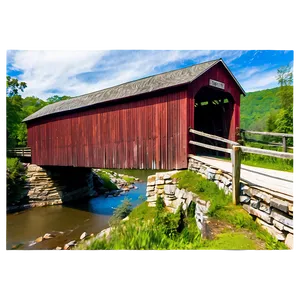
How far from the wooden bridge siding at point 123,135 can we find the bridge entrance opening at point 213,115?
0.74 m

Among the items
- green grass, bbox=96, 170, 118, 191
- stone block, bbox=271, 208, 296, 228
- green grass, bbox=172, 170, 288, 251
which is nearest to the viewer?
stone block, bbox=271, 208, 296, 228

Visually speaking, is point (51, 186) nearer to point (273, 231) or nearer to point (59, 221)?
point (59, 221)

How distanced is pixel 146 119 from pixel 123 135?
2.89 feet

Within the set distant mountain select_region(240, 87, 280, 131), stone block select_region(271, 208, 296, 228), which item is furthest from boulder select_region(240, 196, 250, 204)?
distant mountain select_region(240, 87, 280, 131)

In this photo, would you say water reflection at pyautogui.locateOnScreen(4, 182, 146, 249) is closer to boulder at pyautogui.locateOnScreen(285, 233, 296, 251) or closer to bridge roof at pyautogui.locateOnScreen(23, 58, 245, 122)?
bridge roof at pyautogui.locateOnScreen(23, 58, 245, 122)

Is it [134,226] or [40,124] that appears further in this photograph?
[40,124]

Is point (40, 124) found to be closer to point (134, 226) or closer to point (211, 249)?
point (134, 226)

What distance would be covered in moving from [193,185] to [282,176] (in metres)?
1.54

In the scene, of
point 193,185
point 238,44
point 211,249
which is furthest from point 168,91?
point 211,249

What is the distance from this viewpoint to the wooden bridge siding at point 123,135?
4715mm

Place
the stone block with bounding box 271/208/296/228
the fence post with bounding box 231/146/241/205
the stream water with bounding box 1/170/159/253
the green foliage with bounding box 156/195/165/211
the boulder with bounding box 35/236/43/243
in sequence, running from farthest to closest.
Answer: the stream water with bounding box 1/170/159/253 < the boulder with bounding box 35/236/43/243 < the green foliage with bounding box 156/195/165/211 < the fence post with bounding box 231/146/241/205 < the stone block with bounding box 271/208/296/228

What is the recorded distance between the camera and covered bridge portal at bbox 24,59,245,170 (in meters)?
4.27

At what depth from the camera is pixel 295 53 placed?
7.57 ft

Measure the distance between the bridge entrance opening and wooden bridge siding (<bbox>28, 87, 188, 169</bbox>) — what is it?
2.43 feet
